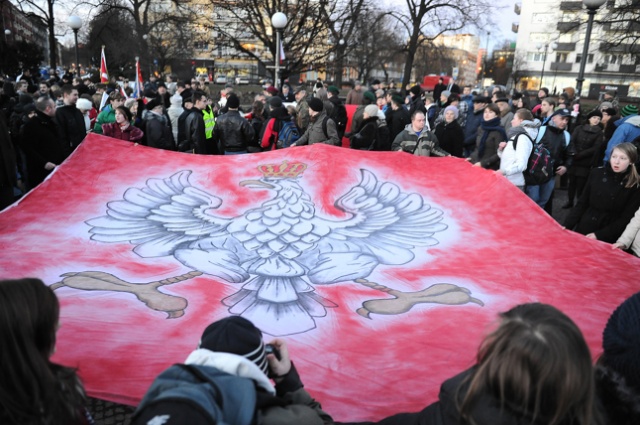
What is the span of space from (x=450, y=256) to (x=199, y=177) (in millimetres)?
3102

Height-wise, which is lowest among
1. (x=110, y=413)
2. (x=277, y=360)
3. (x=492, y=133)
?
(x=110, y=413)

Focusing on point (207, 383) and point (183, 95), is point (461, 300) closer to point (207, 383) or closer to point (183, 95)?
point (207, 383)

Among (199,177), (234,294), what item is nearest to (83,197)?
(199,177)

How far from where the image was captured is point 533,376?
1467mm

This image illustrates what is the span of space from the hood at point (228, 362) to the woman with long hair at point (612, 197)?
3.98m

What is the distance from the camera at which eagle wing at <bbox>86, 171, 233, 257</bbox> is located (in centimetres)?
448

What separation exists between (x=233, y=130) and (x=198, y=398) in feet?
21.4

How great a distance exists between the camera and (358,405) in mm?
2639

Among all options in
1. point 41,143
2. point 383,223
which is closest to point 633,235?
point 383,223

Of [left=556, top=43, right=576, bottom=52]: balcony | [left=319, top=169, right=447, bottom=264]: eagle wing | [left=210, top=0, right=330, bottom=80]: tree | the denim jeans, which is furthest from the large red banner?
[left=556, top=43, right=576, bottom=52]: balcony

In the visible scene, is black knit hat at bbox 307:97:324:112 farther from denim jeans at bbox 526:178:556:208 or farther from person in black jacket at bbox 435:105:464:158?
denim jeans at bbox 526:178:556:208

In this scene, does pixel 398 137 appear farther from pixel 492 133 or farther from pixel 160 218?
pixel 160 218

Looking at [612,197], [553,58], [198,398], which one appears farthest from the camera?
[553,58]

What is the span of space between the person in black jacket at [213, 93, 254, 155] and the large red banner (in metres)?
1.53
